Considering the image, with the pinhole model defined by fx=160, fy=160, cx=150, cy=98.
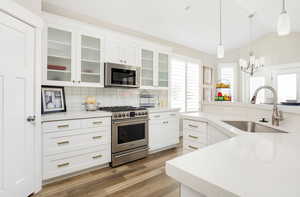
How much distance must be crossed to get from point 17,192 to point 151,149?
204 centimetres

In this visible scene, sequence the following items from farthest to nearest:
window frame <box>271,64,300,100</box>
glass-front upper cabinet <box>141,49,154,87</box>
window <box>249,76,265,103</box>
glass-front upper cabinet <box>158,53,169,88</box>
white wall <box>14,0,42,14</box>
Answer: window <box>249,76,265,103</box> < window frame <box>271,64,300,100</box> < glass-front upper cabinet <box>158,53,169,88</box> < glass-front upper cabinet <box>141,49,154,87</box> < white wall <box>14,0,42,14</box>

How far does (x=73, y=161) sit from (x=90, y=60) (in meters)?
1.60

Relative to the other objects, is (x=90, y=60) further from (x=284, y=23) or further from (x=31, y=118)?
(x=284, y=23)

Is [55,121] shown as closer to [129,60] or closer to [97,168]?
[97,168]

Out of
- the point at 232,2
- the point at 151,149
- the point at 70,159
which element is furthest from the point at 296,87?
the point at 70,159

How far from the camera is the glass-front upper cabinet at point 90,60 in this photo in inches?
104

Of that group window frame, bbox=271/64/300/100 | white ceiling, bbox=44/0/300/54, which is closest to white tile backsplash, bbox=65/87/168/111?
white ceiling, bbox=44/0/300/54

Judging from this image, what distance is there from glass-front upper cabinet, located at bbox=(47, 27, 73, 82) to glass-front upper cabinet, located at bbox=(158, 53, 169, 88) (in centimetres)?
193

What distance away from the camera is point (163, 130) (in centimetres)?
336

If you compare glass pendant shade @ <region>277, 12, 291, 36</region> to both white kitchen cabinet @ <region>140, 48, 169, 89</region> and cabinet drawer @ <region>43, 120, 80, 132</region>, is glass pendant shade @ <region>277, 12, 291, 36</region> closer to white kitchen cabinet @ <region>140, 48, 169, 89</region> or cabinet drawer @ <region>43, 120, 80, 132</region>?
white kitchen cabinet @ <region>140, 48, 169, 89</region>

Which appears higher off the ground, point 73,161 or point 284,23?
point 284,23

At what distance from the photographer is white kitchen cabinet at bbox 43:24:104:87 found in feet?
7.76

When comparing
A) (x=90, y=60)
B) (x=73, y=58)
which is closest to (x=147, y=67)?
(x=90, y=60)

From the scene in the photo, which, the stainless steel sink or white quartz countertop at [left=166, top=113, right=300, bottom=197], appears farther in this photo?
the stainless steel sink
